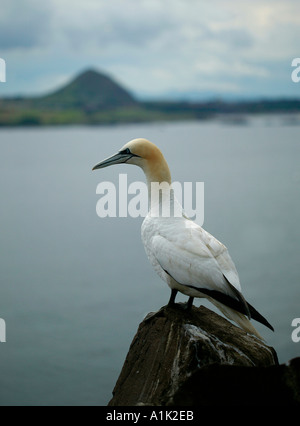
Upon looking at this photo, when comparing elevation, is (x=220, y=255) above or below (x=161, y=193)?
below

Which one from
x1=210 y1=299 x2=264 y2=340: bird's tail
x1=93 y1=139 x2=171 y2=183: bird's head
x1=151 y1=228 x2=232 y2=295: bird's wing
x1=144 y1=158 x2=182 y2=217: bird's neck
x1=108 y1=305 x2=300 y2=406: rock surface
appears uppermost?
x1=93 y1=139 x2=171 y2=183: bird's head

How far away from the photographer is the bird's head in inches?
243

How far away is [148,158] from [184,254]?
1.10 m

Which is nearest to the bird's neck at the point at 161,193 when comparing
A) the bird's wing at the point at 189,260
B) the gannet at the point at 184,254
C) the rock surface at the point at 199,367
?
the gannet at the point at 184,254

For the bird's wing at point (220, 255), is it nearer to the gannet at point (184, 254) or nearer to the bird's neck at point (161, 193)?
the gannet at point (184, 254)

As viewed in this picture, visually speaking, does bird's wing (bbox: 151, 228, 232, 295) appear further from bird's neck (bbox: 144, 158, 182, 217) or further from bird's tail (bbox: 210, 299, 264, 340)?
bird's neck (bbox: 144, 158, 182, 217)

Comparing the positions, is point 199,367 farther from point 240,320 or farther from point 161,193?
point 161,193

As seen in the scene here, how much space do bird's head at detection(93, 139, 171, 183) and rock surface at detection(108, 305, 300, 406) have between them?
1376 mm

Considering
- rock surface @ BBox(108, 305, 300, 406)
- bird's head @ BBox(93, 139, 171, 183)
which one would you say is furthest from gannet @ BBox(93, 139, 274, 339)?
rock surface @ BBox(108, 305, 300, 406)

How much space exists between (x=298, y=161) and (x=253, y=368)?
29.6 meters

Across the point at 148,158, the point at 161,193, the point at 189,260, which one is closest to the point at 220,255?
the point at 189,260

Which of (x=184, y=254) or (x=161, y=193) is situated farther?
(x=161, y=193)

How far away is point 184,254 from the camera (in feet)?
19.1
